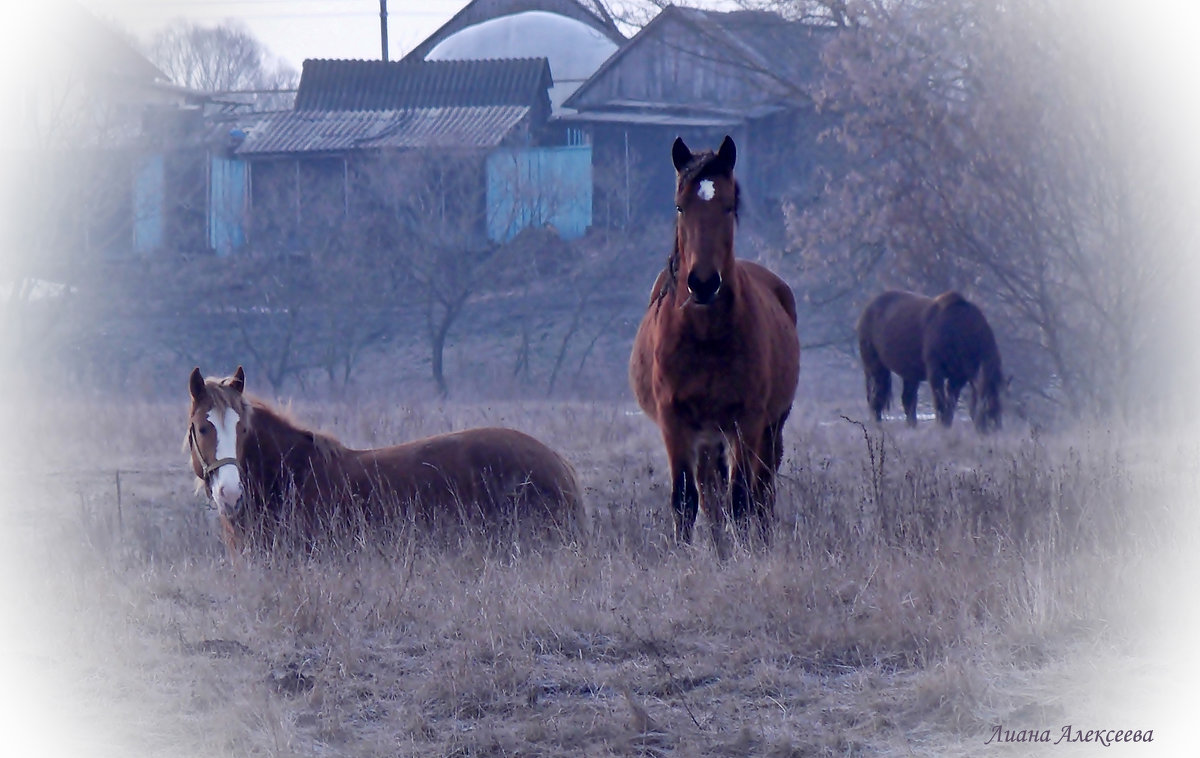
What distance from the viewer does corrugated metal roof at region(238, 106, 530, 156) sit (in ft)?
103

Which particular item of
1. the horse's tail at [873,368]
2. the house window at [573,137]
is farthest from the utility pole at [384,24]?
the horse's tail at [873,368]

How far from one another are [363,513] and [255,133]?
29.4m

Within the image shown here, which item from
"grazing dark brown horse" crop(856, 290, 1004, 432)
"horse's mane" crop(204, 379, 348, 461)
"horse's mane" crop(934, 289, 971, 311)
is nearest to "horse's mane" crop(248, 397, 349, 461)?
"horse's mane" crop(204, 379, 348, 461)

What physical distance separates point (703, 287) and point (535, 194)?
82.3 feet

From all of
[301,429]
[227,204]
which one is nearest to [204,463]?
[301,429]

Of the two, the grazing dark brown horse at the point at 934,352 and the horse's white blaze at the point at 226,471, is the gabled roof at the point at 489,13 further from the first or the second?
the horse's white blaze at the point at 226,471

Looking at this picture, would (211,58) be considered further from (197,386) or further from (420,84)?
(197,386)

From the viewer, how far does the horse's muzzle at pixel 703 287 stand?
6.28 metres

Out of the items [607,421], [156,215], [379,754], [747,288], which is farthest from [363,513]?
[156,215]

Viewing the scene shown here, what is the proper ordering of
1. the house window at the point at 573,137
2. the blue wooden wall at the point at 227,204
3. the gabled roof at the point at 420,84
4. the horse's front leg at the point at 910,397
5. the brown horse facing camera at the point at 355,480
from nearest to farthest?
the brown horse facing camera at the point at 355,480 < the horse's front leg at the point at 910,397 < the blue wooden wall at the point at 227,204 < the house window at the point at 573,137 < the gabled roof at the point at 420,84

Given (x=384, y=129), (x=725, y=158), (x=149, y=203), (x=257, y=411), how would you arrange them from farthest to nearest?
(x=384, y=129)
(x=149, y=203)
(x=257, y=411)
(x=725, y=158)

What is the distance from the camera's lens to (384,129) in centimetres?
3316

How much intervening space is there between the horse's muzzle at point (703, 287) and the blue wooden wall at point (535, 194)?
75.8 ft

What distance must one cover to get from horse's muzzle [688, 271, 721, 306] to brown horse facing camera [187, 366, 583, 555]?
60.5 inches
